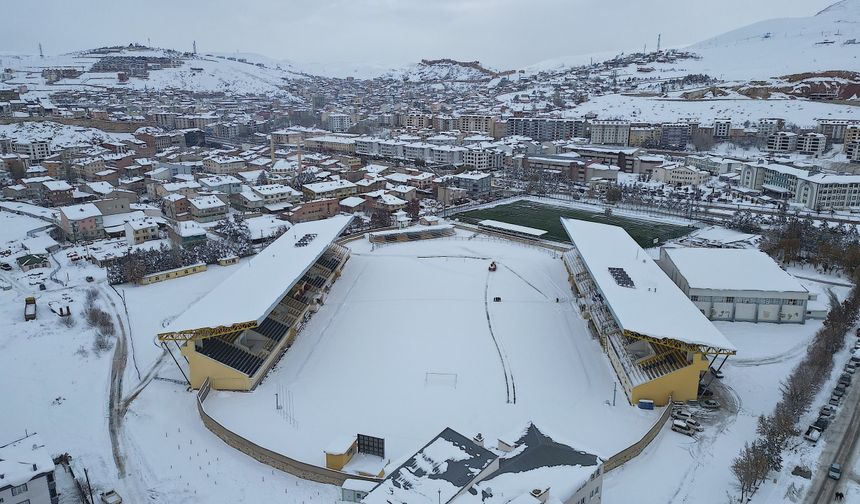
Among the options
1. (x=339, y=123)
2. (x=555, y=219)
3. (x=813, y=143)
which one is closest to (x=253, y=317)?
(x=555, y=219)

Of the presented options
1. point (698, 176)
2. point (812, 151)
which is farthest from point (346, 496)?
point (812, 151)

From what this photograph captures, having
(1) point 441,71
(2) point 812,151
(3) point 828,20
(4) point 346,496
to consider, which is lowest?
(4) point 346,496

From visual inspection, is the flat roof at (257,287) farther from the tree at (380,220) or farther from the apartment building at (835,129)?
the apartment building at (835,129)

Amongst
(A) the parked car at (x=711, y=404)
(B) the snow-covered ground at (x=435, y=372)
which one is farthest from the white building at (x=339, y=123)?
(A) the parked car at (x=711, y=404)

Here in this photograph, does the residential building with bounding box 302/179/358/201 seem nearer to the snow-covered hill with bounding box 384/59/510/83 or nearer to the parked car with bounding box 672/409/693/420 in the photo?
the parked car with bounding box 672/409/693/420

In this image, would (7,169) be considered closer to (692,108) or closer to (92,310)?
(92,310)

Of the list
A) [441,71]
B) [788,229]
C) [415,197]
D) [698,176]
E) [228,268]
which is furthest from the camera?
[441,71]

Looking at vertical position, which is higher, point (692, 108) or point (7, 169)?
point (692, 108)

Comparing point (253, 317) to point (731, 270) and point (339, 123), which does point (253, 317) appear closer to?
point (731, 270)
